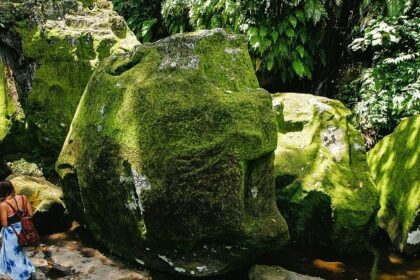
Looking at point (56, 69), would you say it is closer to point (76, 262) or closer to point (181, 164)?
point (76, 262)

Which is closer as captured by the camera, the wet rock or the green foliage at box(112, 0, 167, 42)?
the wet rock

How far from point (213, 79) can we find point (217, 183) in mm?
1385

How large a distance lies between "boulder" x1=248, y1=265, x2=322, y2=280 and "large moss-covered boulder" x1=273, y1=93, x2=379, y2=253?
0.99 metres

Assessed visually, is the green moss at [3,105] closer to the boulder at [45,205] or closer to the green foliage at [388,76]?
the boulder at [45,205]

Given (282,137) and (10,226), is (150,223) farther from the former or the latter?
(282,137)

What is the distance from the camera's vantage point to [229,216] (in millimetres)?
4691

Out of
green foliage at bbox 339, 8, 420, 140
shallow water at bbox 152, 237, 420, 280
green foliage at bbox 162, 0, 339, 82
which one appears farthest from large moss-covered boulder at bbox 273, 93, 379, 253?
green foliage at bbox 162, 0, 339, 82

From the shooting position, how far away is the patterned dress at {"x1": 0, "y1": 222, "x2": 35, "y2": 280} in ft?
14.8

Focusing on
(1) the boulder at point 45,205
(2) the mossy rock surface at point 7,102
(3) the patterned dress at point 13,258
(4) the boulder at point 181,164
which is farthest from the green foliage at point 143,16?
(3) the patterned dress at point 13,258

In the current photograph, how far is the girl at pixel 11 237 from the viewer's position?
441 cm

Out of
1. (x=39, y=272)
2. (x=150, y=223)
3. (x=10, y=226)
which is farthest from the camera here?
(x=39, y=272)

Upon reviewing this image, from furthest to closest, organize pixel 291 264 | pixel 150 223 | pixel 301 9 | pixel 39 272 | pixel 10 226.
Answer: pixel 301 9, pixel 291 264, pixel 39 272, pixel 150 223, pixel 10 226

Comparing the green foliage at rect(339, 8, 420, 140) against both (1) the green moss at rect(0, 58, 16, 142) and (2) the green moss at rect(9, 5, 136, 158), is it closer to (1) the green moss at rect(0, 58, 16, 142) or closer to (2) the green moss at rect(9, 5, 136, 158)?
(2) the green moss at rect(9, 5, 136, 158)

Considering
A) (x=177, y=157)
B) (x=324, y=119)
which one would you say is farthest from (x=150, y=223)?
(x=324, y=119)
